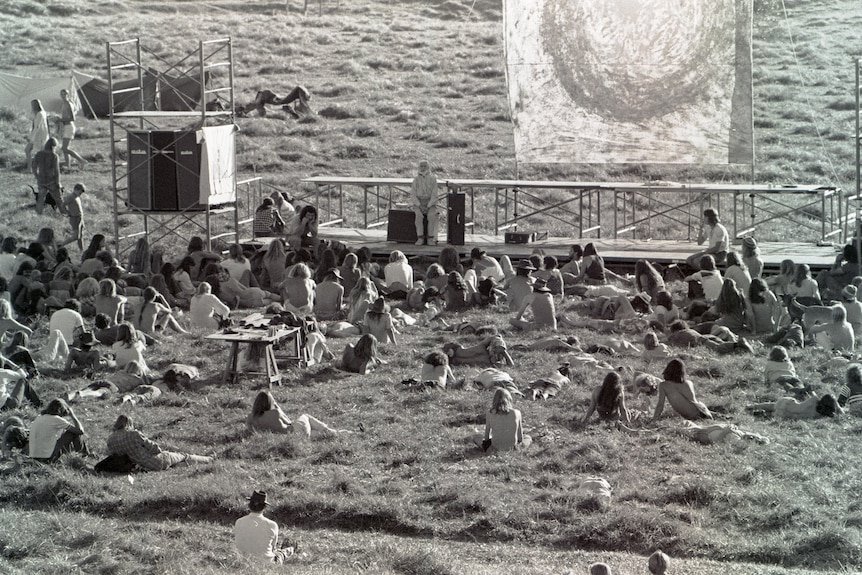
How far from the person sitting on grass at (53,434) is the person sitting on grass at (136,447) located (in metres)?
0.42

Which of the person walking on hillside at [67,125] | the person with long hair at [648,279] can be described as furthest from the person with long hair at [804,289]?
the person walking on hillside at [67,125]

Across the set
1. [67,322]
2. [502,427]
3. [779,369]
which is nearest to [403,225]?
[67,322]

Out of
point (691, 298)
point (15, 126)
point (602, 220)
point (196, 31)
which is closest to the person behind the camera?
point (691, 298)

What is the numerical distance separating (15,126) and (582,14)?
17103mm

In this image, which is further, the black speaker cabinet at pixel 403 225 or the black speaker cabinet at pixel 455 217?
the black speaker cabinet at pixel 403 225

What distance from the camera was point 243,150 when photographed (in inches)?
1359

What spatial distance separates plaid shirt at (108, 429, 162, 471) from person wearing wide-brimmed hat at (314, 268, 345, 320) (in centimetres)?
635

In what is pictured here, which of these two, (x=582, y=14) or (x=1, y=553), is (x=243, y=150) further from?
(x=1, y=553)

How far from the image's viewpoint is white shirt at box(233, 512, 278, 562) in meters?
10.8

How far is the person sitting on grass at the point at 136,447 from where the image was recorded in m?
13.1

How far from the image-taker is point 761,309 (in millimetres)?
18031

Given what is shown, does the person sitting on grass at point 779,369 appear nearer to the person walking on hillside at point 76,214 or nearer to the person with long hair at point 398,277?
the person with long hair at point 398,277

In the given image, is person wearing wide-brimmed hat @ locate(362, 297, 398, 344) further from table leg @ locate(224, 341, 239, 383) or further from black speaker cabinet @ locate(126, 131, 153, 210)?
black speaker cabinet @ locate(126, 131, 153, 210)

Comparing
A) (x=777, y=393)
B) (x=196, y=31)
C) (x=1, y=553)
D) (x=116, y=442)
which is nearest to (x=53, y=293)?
(x=116, y=442)
